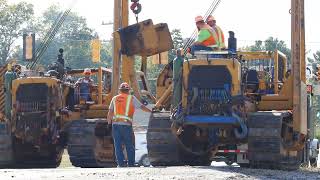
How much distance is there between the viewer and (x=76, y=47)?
10006cm

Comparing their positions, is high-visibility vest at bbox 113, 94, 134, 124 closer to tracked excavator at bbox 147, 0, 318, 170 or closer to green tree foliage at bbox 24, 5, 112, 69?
tracked excavator at bbox 147, 0, 318, 170

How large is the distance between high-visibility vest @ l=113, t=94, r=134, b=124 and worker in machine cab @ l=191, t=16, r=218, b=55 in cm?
163

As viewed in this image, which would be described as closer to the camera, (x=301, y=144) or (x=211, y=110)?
(x=211, y=110)

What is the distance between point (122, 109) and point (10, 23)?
3075 inches

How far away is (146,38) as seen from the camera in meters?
20.3

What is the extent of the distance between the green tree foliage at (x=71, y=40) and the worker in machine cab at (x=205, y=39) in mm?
69198

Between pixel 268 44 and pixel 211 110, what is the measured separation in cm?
9214

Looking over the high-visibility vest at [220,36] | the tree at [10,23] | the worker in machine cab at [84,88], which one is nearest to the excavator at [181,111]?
the worker in machine cab at [84,88]

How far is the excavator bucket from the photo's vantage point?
2019cm

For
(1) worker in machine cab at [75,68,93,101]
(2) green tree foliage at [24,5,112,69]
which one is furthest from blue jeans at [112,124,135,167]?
(2) green tree foliage at [24,5,112,69]

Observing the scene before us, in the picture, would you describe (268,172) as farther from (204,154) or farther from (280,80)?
(280,80)

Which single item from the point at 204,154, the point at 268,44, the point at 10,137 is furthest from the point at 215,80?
the point at 268,44

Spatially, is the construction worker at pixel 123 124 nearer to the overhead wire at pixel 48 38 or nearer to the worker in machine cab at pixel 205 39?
the worker in machine cab at pixel 205 39

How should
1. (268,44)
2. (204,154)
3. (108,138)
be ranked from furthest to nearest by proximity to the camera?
1. (268,44)
2. (108,138)
3. (204,154)
